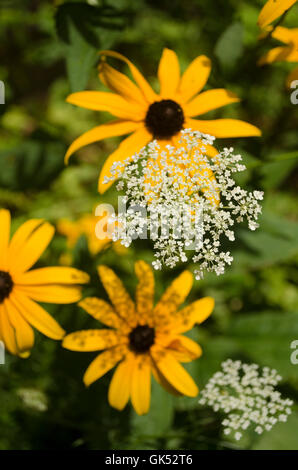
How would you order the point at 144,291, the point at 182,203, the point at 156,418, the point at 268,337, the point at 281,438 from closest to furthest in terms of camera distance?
the point at 182,203
the point at 144,291
the point at 156,418
the point at 281,438
the point at 268,337

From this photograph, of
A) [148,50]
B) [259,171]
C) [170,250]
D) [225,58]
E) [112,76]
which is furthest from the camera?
[148,50]

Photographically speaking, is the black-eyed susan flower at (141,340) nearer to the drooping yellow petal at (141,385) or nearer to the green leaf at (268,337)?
the drooping yellow petal at (141,385)

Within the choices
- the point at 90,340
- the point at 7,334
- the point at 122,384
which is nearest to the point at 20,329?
the point at 7,334

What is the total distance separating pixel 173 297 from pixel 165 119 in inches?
15.6

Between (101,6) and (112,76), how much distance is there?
0.82 ft

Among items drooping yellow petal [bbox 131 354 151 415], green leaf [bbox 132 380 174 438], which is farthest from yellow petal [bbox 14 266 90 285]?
green leaf [bbox 132 380 174 438]

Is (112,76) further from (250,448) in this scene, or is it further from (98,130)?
(250,448)

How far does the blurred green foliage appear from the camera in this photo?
1094 mm

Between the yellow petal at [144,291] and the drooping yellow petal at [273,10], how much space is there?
56cm

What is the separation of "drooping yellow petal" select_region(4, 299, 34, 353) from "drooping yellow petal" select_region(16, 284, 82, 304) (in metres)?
0.05

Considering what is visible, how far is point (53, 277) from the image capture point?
97cm

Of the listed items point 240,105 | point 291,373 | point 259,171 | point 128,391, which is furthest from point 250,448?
point 240,105

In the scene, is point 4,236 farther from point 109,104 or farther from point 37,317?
point 109,104

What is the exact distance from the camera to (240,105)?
1.99 meters
